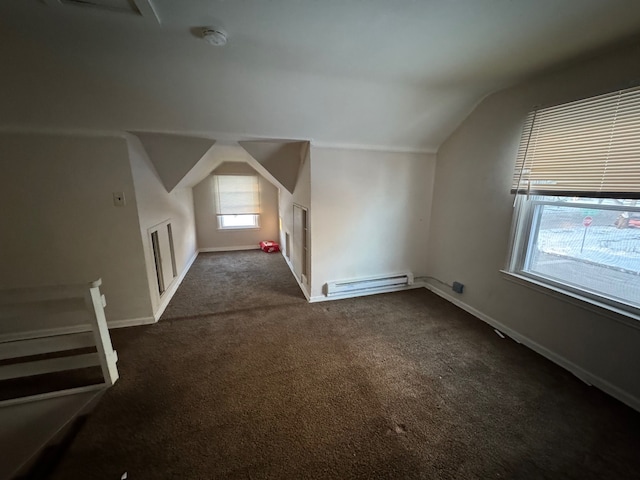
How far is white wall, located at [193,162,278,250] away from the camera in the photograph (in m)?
5.09

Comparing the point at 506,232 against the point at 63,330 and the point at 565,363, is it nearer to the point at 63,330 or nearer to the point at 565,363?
the point at 565,363

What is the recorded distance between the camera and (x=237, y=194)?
5.32 meters

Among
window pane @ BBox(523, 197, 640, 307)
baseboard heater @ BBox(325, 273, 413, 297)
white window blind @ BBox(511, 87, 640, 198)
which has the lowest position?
baseboard heater @ BBox(325, 273, 413, 297)

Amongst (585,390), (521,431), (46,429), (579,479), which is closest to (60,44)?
(46,429)

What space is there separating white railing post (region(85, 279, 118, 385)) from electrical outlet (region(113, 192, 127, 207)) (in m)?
0.91

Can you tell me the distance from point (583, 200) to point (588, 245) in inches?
13.5

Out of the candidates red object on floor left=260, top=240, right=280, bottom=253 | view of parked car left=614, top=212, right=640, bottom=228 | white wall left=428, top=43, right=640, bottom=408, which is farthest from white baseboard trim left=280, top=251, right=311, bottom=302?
view of parked car left=614, top=212, right=640, bottom=228

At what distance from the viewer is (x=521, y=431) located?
1452 millimetres

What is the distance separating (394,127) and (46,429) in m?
3.80

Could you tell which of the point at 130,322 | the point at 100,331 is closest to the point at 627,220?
the point at 100,331

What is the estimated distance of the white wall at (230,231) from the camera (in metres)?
5.09

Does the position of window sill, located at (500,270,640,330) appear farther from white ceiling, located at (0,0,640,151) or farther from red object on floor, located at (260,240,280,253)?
red object on floor, located at (260,240,280,253)

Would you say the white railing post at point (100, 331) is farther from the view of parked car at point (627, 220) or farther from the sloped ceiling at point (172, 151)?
the view of parked car at point (627, 220)

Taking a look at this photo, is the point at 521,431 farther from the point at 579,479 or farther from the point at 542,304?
the point at 542,304
